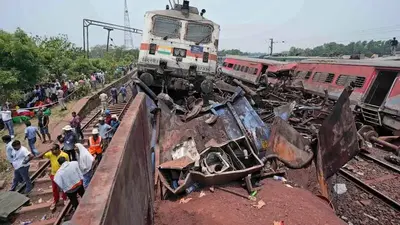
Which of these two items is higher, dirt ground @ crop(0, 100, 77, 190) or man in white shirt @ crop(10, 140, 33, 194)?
man in white shirt @ crop(10, 140, 33, 194)

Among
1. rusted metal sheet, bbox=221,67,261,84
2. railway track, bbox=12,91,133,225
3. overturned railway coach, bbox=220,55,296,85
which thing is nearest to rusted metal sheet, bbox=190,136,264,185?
railway track, bbox=12,91,133,225

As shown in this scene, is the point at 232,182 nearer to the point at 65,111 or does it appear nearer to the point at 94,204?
the point at 94,204

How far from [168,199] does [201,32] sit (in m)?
6.74

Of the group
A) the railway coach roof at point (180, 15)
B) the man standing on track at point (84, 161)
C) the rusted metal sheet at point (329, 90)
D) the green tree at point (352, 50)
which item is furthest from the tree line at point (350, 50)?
the man standing on track at point (84, 161)

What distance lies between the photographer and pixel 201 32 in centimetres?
1019

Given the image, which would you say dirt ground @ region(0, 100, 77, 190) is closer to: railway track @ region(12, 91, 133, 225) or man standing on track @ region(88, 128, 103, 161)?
railway track @ region(12, 91, 133, 225)

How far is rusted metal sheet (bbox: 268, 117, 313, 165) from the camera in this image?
6239mm

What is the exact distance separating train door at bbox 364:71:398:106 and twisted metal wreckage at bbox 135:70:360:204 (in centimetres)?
638

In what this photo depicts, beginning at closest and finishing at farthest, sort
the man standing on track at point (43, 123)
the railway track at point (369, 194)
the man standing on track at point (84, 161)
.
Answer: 1. the railway track at point (369, 194)
2. the man standing on track at point (84, 161)
3. the man standing on track at point (43, 123)

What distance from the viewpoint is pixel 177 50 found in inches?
389

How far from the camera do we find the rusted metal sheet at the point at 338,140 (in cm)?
529

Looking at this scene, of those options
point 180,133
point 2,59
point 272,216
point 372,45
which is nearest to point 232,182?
point 272,216

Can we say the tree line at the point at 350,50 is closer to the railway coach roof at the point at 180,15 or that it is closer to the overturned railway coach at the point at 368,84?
the overturned railway coach at the point at 368,84

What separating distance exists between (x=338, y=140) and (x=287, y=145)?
116 cm
